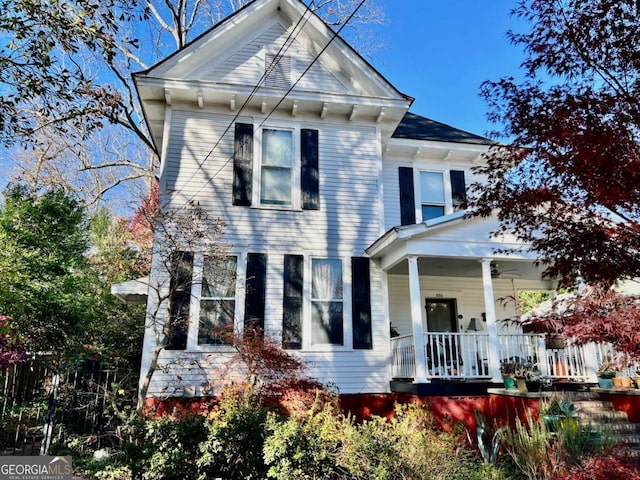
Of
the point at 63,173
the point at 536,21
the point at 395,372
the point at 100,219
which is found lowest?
the point at 395,372

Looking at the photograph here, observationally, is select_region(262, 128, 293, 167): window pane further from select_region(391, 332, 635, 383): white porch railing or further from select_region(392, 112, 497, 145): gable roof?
select_region(391, 332, 635, 383): white porch railing

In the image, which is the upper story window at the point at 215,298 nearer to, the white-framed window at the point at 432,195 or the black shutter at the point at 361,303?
the black shutter at the point at 361,303

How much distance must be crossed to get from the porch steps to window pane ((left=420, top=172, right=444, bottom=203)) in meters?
5.33

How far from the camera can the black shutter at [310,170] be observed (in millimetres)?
9398

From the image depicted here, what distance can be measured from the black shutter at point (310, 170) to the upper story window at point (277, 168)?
0.87 ft

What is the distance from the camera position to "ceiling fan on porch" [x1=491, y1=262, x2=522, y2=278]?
9742mm

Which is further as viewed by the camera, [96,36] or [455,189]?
[455,189]

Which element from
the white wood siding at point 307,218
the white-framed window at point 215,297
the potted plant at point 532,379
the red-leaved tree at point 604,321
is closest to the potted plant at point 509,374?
the potted plant at point 532,379

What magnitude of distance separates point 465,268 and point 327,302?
10.8 ft

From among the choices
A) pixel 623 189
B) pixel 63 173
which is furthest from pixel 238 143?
pixel 63 173

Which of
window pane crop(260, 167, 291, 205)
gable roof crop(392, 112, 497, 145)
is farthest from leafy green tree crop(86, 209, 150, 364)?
gable roof crop(392, 112, 497, 145)

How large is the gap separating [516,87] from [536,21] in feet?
2.03

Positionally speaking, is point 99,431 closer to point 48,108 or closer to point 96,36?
point 48,108

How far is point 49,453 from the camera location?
6.81 m
